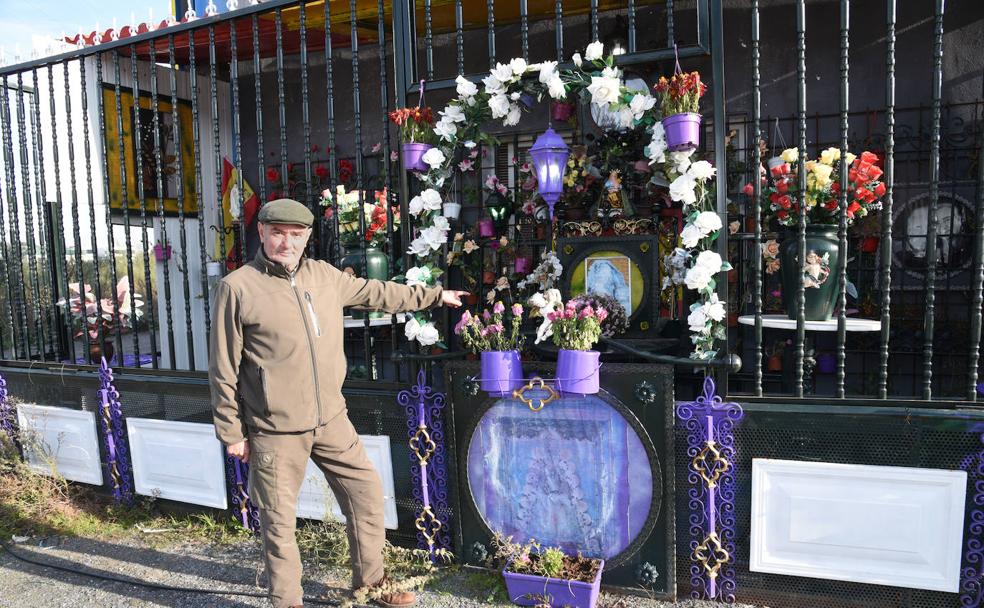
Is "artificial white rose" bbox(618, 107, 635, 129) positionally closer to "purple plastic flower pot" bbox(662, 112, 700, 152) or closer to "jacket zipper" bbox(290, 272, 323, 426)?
"purple plastic flower pot" bbox(662, 112, 700, 152)

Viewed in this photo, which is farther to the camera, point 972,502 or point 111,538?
point 111,538

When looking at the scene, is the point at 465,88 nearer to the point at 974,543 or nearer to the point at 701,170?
the point at 701,170

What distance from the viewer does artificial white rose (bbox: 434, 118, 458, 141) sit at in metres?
4.01

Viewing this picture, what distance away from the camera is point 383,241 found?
6.25 metres

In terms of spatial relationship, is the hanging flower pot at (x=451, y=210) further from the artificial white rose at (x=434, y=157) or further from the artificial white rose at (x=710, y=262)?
the artificial white rose at (x=710, y=262)

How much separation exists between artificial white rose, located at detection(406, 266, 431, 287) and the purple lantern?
87 cm

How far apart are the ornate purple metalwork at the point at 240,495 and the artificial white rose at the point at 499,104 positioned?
2938mm

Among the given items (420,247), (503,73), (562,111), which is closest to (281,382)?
(420,247)

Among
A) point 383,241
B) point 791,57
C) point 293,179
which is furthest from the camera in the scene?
point 293,179

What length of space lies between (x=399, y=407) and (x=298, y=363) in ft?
3.15

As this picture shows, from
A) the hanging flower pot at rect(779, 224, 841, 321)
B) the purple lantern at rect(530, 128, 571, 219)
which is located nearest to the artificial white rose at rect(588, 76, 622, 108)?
the purple lantern at rect(530, 128, 571, 219)

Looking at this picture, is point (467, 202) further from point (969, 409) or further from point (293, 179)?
point (969, 409)

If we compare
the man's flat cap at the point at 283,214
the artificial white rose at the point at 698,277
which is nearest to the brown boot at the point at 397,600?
the man's flat cap at the point at 283,214

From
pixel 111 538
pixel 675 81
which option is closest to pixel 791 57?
pixel 675 81
